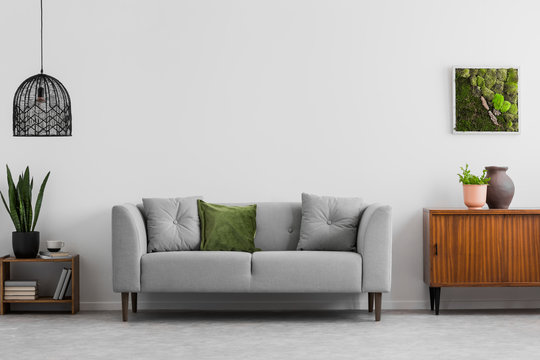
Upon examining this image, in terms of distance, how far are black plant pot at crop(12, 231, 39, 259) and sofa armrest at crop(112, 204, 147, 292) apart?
82 centimetres

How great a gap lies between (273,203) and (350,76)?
1.19 m

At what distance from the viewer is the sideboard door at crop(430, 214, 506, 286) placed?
4.98 metres

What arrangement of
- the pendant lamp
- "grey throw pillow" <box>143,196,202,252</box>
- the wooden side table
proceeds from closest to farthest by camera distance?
"grey throw pillow" <box>143,196,202,252</box>
the wooden side table
the pendant lamp

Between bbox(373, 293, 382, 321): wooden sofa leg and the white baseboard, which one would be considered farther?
the white baseboard

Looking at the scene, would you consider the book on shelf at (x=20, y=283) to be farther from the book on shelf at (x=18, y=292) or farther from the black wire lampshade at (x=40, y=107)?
the black wire lampshade at (x=40, y=107)

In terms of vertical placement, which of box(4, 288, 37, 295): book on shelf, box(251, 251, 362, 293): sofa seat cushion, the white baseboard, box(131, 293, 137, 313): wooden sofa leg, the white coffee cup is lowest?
the white baseboard

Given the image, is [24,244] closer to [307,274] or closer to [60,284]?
[60,284]

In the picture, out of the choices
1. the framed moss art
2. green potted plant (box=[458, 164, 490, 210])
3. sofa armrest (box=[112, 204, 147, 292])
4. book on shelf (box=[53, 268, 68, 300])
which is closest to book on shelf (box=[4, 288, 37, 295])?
book on shelf (box=[53, 268, 68, 300])

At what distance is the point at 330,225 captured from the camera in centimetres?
495

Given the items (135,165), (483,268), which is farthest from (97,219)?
(483,268)

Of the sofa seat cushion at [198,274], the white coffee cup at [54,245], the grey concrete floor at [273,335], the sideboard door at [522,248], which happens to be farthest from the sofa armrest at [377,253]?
the white coffee cup at [54,245]

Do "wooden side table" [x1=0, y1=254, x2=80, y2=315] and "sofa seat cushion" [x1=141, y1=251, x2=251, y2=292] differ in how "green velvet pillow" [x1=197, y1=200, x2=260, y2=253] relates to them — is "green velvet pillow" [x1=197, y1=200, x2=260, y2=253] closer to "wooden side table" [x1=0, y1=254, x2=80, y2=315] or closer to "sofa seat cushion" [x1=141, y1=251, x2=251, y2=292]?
→ "sofa seat cushion" [x1=141, y1=251, x2=251, y2=292]

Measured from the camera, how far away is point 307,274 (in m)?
4.59

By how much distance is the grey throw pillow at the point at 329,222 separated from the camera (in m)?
4.90
